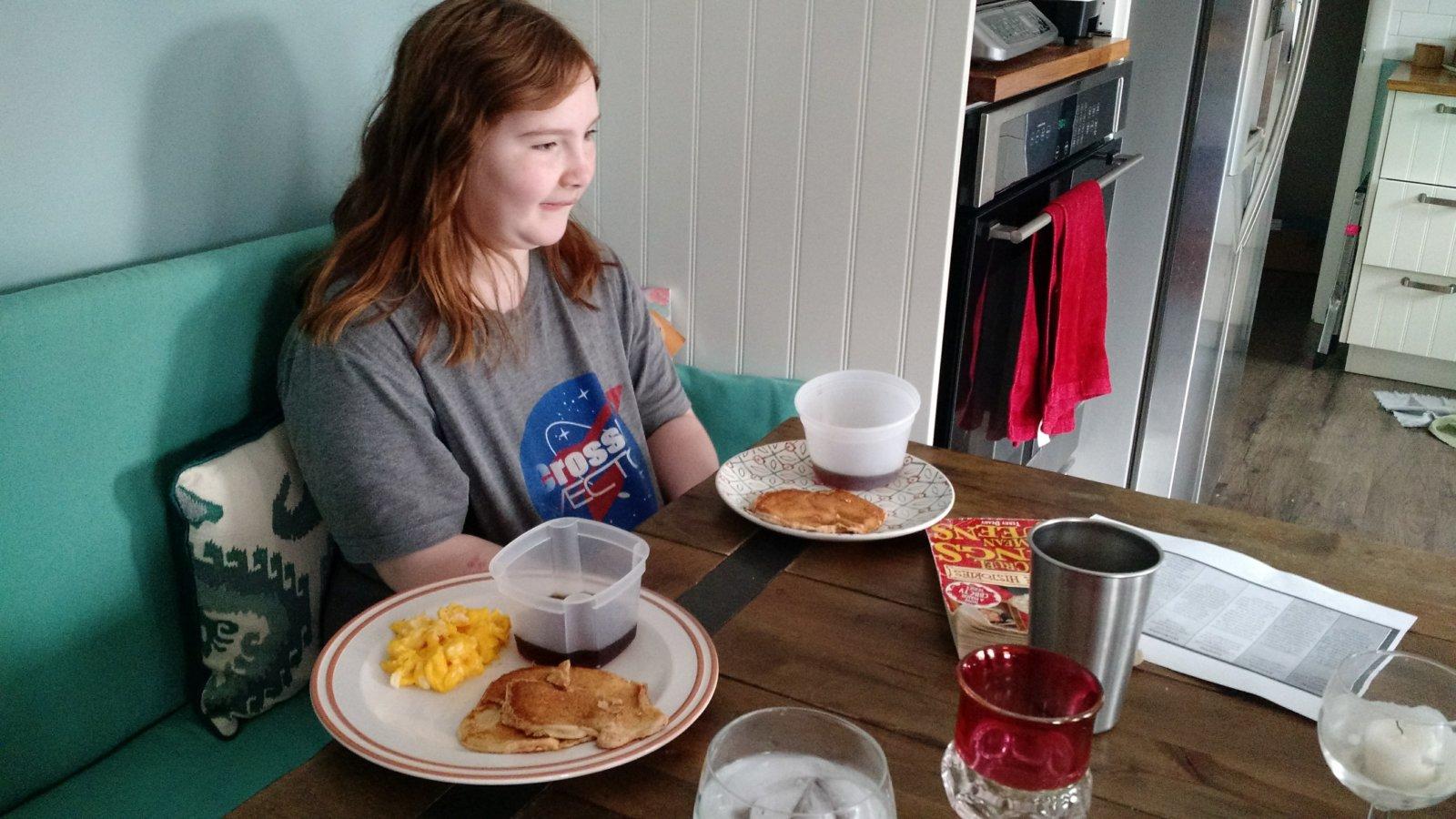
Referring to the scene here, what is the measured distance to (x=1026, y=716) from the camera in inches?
29.6

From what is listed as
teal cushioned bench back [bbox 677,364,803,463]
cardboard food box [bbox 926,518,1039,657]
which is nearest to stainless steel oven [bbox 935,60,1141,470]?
teal cushioned bench back [bbox 677,364,803,463]

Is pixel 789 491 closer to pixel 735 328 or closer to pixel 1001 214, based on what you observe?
pixel 735 328

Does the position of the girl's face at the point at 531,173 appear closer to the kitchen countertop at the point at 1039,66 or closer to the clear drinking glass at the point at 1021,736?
the kitchen countertop at the point at 1039,66

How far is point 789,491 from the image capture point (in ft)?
4.09

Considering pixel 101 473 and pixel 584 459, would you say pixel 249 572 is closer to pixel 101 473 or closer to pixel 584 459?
pixel 101 473

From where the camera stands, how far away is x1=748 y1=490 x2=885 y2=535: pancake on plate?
46.8 inches

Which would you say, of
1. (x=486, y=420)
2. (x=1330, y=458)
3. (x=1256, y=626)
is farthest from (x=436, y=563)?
(x=1330, y=458)

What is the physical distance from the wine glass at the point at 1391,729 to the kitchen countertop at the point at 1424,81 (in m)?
3.38

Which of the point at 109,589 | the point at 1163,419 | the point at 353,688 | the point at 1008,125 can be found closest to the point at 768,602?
the point at 353,688

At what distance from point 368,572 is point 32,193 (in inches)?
22.4

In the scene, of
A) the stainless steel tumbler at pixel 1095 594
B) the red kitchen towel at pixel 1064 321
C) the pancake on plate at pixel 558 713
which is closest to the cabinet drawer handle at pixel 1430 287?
the red kitchen towel at pixel 1064 321

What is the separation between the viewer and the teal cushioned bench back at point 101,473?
1.21 metres

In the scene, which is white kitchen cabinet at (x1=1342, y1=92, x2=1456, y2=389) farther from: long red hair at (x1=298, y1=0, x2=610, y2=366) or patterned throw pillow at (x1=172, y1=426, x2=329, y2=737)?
patterned throw pillow at (x1=172, y1=426, x2=329, y2=737)

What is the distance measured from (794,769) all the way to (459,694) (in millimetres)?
339
